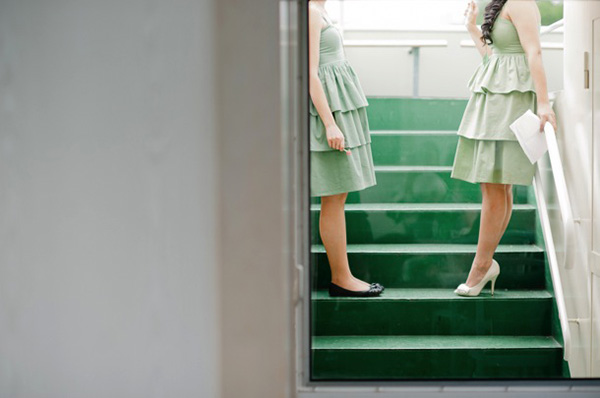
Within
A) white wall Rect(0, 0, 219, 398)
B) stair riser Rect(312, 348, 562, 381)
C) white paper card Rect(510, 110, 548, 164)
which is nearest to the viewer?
white wall Rect(0, 0, 219, 398)

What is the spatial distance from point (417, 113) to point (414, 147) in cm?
12

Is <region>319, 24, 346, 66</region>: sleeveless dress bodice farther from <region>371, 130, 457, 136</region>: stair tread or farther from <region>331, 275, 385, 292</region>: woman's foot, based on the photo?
<region>331, 275, 385, 292</region>: woman's foot

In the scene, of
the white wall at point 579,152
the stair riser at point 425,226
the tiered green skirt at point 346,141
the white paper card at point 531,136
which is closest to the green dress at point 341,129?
the tiered green skirt at point 346,141

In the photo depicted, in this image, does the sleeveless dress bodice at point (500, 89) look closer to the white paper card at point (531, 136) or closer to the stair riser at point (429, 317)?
the white paper card at point (531, 136)

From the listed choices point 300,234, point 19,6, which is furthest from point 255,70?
point 19,6

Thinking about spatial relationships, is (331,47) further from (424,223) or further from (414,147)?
→ (424,223)

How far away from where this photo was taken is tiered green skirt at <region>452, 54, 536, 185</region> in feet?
8.98

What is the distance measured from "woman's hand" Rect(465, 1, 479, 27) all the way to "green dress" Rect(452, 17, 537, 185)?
0.09m

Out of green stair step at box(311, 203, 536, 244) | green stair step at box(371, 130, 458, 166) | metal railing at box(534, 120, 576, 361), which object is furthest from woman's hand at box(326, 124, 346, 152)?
metal railing at box(534, 120, 576, 361)

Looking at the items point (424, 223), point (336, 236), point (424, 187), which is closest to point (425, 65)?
point (424, 187)

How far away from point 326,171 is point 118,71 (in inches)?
31.8

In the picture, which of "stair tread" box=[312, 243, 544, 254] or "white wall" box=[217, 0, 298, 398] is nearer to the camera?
"white wall" box=[217, 0, 298, 398]

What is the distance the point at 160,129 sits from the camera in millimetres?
2660

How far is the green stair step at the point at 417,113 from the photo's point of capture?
9.00 ft
